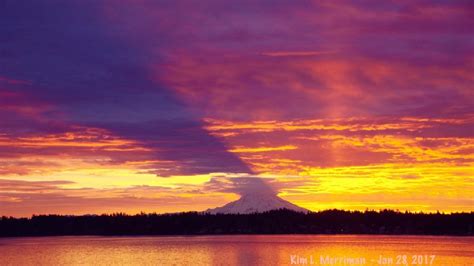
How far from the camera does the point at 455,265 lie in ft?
391

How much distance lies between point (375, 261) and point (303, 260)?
14096 millimetres

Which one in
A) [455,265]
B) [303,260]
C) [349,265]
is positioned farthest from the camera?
[303,260]

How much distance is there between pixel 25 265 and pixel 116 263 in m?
17.5

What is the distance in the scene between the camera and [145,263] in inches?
5231

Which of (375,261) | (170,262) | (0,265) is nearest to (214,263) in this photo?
(170,262)

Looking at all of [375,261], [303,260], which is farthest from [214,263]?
[375,261]

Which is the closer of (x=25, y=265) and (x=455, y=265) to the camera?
(x=455, y=265)

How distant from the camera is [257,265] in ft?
404

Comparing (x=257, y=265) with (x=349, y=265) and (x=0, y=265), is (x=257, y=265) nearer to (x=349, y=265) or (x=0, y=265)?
(x=349, y=265)

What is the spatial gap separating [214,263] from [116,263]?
21.0m

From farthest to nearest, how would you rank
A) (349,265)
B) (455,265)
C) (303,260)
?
(303,260), (349,265), (455,265)

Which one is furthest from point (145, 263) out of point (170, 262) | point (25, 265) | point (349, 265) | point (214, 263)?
point (349, 265)

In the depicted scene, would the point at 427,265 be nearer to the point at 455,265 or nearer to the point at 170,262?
the point at 455,265

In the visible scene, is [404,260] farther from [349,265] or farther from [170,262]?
[170,262]
